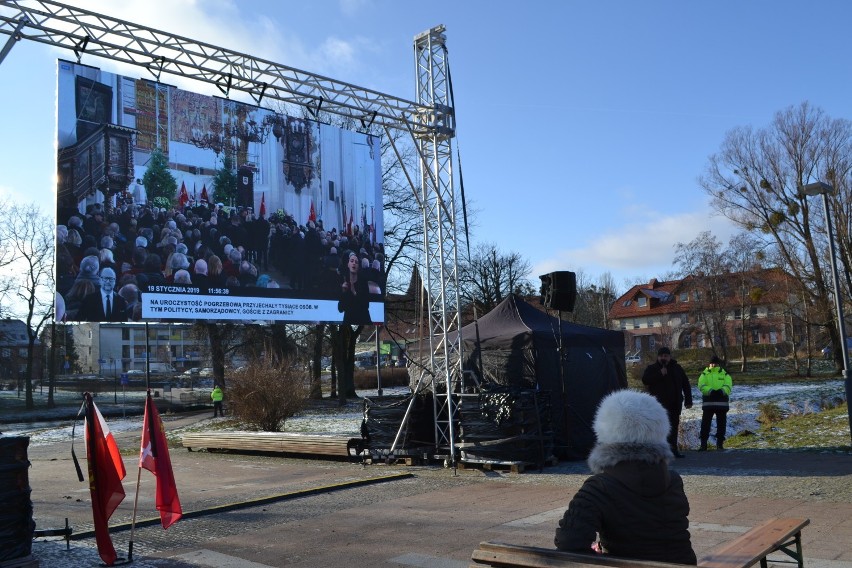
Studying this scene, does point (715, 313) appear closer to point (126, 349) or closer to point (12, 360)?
point (12, 360)

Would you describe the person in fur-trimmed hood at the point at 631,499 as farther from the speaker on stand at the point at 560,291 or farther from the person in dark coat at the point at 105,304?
the person in dark coat at the point at 105,304

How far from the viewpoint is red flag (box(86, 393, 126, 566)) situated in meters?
7.08

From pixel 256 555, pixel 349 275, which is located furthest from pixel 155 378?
pixel 256 555

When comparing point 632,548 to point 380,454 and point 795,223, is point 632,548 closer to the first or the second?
point 380,454

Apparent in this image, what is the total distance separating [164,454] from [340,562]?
6.13ft

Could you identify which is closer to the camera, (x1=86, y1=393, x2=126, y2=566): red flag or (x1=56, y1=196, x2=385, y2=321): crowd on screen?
(x1=86, y1=393, x2=126, y2=566): red flag

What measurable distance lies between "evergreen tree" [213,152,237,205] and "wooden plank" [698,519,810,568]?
1140cm

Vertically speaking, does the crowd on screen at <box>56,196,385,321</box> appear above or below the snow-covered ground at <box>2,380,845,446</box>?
above

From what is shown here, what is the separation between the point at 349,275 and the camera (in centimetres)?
1608

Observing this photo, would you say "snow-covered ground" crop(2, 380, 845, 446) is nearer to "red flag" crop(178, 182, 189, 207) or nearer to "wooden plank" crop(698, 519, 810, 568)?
"red flag" crop(178, 182, 189, 207)

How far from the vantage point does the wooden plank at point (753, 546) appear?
4.05 metres

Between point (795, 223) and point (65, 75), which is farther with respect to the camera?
point (795, 223)

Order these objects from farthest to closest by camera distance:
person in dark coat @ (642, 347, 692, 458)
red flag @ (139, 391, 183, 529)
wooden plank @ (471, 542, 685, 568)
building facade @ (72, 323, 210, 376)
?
building facade @ (72, 323, 210, 376) < person in dark coat @ (642, 347, 692, 458) < red flag @ (139, 391, 183, 529) < wooden plank @ (471, 542, 685, 568)

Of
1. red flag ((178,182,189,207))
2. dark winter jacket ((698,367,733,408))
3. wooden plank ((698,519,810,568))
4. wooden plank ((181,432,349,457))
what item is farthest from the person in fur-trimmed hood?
wooden plank ((181,432,349,457))
